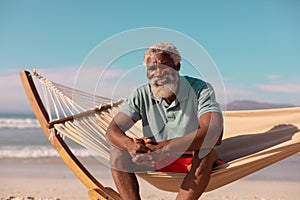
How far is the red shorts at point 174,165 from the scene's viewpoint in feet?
6.43

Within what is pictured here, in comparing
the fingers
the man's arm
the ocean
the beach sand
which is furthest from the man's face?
the ocean

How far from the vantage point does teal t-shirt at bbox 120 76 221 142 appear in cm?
196

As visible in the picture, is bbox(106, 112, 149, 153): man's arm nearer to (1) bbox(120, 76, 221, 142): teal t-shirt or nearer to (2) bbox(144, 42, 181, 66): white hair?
(1) bbox(120, 76, 221, 142): teal t-shirt

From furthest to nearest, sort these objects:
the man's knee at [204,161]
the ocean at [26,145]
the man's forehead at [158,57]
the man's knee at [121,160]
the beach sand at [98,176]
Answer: the ocean at [26,145] → the beach sand at [98,176] → the man's forehead at [158,57] → the man's knee at [121,160] → the man's knee at [204,161]

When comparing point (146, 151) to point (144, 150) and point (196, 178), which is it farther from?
point (196, 178)

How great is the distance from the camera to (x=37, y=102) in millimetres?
2639

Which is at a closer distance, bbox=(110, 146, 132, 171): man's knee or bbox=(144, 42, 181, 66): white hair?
bbox=(110, 146, 132, 171): man's knee

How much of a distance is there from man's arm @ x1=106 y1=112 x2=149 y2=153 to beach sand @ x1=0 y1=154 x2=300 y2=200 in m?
1.99

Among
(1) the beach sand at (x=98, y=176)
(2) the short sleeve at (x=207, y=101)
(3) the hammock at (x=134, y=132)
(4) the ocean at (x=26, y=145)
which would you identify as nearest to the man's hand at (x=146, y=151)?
(3) the hammock at (x=134, y=132)

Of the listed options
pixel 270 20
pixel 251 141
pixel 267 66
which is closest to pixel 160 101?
pixel 251 141

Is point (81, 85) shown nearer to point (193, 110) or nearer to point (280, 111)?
point (193, 110)

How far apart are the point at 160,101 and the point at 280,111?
0.84 metres

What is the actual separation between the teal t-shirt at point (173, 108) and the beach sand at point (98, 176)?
202cm

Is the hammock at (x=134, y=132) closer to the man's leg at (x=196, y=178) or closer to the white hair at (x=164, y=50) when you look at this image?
the man's leg at (x=196, y=178)
